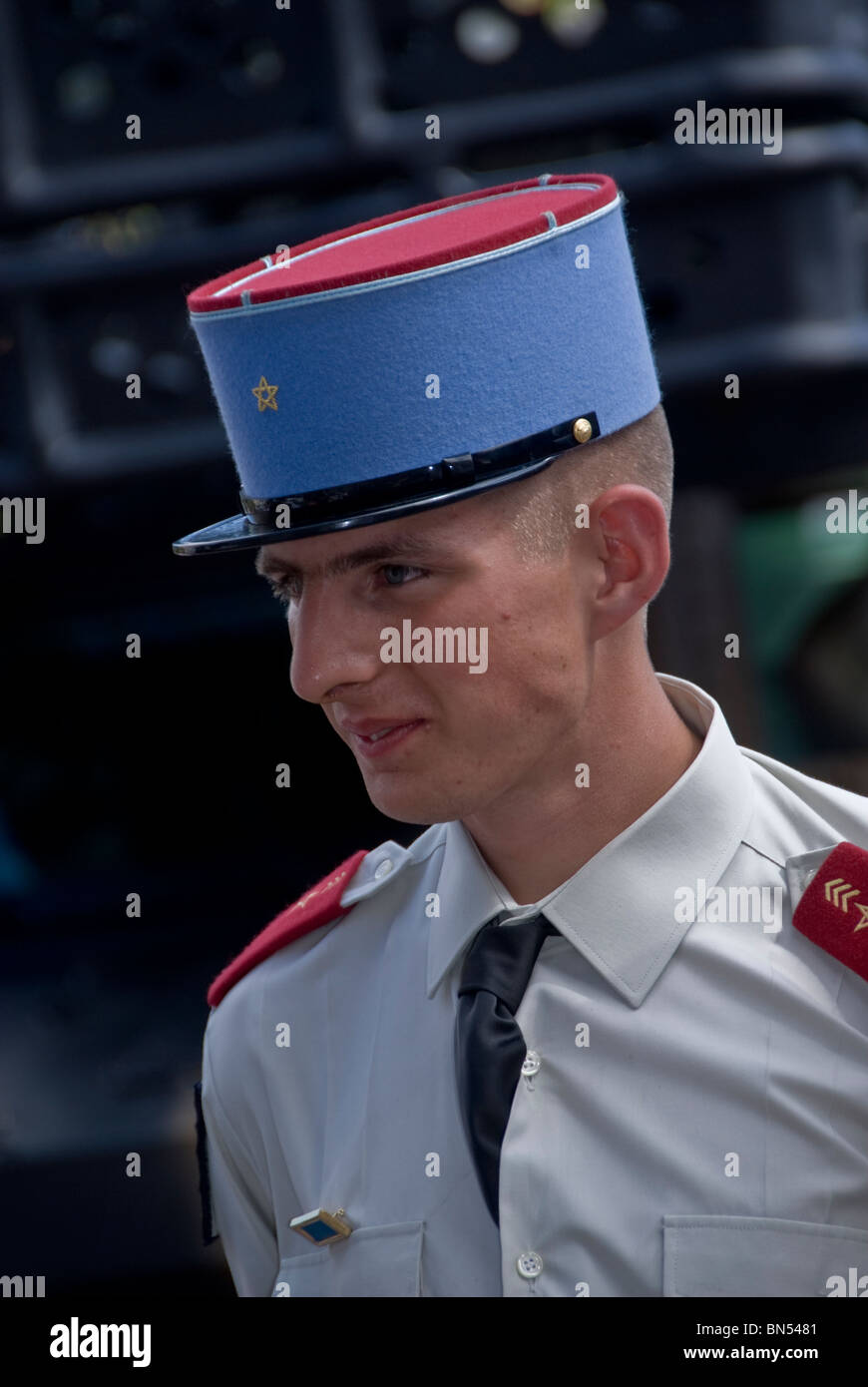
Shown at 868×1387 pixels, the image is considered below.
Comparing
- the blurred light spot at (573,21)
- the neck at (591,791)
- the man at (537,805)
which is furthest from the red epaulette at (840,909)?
the blurred light spot at (573,21)

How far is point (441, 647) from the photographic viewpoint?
127 cm

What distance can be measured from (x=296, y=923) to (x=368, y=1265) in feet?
1.22

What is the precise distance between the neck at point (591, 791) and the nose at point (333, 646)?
0.20 m

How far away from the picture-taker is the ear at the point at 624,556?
1.34m

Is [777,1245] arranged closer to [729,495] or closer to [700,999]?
[700,999]

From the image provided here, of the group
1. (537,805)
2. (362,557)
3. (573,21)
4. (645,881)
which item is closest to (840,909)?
(645,881)

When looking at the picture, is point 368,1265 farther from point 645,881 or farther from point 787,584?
point 787,584

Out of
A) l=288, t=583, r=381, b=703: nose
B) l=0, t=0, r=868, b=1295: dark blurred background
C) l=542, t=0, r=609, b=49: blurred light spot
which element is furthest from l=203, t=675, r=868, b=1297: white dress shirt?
l=542, t=0, r=609, b=49: blurred light spot

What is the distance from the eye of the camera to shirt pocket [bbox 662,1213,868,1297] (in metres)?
1.25

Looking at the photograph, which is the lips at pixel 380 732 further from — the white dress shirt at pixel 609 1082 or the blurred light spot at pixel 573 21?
the blurred light spot at pixel 573 21

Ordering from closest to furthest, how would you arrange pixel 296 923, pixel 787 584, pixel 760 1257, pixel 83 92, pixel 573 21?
1. pixel 760 1257
2. pixel 296 923
3. pixel 573 21
4. pixel 83 92
5. pixel 787 584

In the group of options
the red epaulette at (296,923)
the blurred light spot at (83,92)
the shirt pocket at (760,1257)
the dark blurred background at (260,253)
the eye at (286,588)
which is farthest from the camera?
the blurred light spot at (83,92)
